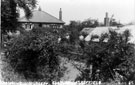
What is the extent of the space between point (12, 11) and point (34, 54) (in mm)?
1879

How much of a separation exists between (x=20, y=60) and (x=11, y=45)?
0.68 metres

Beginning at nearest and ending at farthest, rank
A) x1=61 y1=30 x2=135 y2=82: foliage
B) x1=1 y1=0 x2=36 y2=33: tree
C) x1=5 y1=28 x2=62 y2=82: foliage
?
x1=61 y1=30 x2=135 y2=82: foliage → x1=1 y1=0 x2=36 y2=33: tree → x1=5 y1=28 x2=62 y2=82: foliage

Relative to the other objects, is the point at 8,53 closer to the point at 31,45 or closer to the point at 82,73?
the point at 31,45

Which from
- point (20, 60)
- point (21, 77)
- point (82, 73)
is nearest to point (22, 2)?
point (20, 60)

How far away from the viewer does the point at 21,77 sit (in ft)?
24.4

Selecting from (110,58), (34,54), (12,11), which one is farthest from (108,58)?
(12,11)

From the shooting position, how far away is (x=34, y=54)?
7816 millimetres

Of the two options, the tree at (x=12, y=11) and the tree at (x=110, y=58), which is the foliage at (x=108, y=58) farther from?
the tree at (x=12, y=11)

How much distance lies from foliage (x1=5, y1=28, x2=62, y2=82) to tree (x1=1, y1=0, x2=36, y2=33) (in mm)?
976

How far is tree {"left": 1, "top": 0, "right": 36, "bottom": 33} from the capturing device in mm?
7026

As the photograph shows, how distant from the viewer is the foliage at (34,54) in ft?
24.1

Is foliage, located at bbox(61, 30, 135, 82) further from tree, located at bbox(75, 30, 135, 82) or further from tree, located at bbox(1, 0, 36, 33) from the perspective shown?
tree, located at bbox(1, 0, 36, 33)

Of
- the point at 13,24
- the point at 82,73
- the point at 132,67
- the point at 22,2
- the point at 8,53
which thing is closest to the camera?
the point at 132,67

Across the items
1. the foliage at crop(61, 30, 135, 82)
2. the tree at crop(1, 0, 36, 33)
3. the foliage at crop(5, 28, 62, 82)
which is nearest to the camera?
the foliage at crop(61, 30, 135, 82)
